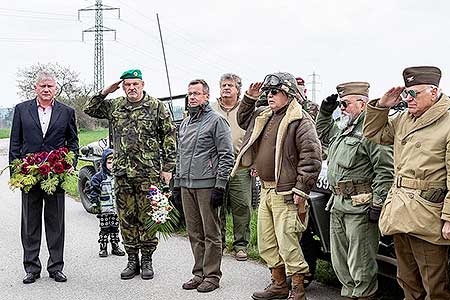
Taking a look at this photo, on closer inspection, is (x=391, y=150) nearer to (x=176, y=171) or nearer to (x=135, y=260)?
(x=176, y=171)

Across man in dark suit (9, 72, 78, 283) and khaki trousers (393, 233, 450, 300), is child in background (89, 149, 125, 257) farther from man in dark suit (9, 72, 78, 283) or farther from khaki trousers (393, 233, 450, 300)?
khaki trousers (393, 233, 450, 300)

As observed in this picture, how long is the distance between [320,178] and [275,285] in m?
1.00

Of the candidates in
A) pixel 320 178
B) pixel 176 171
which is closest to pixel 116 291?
pixel 176 171

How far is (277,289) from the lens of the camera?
552 centimetres

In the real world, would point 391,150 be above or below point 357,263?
above

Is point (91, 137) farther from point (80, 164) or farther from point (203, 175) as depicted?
point (203, 175)

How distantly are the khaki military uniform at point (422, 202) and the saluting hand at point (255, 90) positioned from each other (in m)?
1.59

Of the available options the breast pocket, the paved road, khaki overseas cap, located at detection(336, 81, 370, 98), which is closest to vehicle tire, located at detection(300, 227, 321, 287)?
the paved road

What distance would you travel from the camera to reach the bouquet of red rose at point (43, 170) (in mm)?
6145

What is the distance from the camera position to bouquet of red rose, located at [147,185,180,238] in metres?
6.16

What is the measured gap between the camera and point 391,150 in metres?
4.65

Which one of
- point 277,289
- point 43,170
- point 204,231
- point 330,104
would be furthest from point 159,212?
point 330,104

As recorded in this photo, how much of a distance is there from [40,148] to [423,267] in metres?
3.85

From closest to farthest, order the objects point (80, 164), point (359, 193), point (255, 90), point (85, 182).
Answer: point (359, 193) < point (255, 90) < point (85, 182) < point (80, 164)
